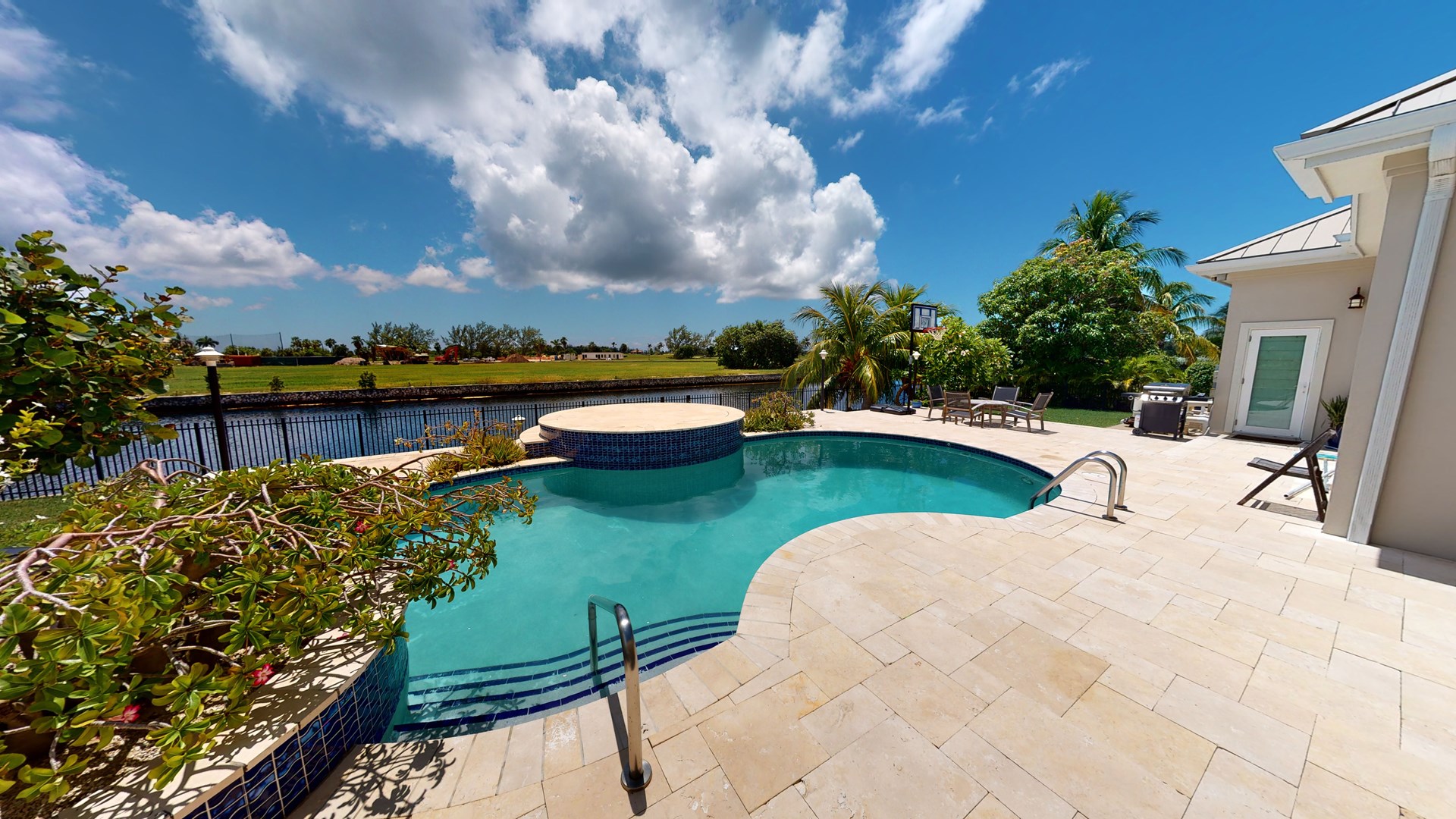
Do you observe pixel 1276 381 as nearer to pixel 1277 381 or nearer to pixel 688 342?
pixel 1277 381

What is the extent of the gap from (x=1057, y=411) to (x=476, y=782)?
52.9 ft

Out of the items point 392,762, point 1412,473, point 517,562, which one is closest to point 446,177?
point 517,562

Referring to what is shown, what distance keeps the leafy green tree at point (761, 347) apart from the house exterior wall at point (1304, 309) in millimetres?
36495

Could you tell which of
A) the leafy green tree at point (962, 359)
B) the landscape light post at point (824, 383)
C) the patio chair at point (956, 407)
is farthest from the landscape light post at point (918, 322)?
the landscape light post at point (824, 383)

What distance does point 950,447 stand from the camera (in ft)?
29.7

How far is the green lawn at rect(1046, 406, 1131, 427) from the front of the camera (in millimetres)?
11382

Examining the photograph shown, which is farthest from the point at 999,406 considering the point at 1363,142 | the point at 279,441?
the point at 279,441

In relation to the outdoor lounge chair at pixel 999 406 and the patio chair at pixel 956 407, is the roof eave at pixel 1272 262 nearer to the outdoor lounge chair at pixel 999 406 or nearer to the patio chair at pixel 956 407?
the outdoor lounge chair at pixel 999 406

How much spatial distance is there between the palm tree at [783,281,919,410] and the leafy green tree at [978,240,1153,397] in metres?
3.55

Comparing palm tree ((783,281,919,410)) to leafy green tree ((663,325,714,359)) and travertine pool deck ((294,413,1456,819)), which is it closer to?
travertine pool deck ((294,413,1456,819))

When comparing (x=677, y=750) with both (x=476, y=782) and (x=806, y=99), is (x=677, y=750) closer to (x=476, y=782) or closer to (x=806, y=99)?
(x=476, y=782)

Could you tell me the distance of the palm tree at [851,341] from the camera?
14430 millimetres

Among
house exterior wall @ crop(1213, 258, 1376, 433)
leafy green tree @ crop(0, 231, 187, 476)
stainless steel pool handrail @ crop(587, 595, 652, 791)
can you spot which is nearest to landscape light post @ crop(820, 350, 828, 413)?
house exterior wall @ crop(1213, 258, 1376, 433)

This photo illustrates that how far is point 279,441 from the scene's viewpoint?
15.7 metres
